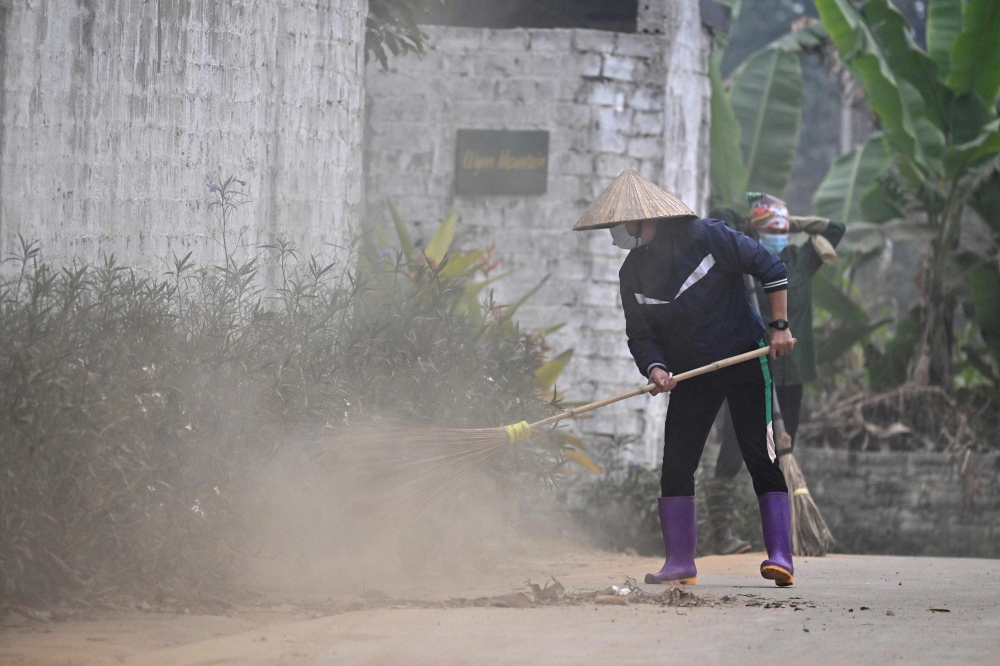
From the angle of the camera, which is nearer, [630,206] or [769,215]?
[630,206]

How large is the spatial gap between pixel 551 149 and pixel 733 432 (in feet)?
8.78

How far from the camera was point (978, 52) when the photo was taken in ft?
37.6

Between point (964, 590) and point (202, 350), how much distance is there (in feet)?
12.0

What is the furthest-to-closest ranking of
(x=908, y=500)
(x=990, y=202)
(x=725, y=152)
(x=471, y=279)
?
(x=725, y=152), (x=990, y=202), (x=908, y=500), (x=471, y=279)

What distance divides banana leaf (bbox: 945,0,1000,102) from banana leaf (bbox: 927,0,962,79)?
17.0 inches

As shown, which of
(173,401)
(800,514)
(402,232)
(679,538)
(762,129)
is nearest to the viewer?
(173,401)

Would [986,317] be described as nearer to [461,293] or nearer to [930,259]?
[930,259]

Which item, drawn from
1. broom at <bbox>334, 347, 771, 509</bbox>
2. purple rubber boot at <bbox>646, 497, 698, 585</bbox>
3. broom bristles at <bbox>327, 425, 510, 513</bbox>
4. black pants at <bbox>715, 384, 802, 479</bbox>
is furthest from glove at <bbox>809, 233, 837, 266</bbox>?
broom bristles at <bbox>327, 425, 510, 513</bbox>

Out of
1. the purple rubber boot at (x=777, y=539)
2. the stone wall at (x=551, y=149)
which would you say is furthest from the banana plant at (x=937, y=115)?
the purple rubber boot at (x=777, y=539)

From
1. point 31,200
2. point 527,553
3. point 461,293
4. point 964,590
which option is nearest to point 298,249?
point 461,293

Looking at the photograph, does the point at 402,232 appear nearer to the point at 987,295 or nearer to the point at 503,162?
the point at 503,162

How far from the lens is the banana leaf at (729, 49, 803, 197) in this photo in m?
13.5

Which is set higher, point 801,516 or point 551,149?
point 551,149

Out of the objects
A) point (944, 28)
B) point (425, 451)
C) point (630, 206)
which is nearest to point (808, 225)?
point (630, 206)
